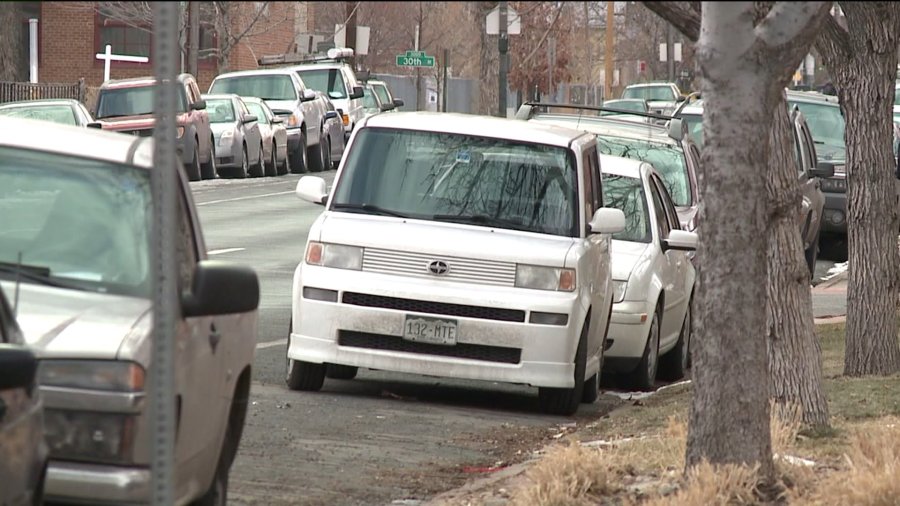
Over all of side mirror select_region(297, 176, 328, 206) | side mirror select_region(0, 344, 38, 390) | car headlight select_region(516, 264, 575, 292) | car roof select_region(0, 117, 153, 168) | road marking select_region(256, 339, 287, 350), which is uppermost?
car roof select_region(0, 117, 153, 168)

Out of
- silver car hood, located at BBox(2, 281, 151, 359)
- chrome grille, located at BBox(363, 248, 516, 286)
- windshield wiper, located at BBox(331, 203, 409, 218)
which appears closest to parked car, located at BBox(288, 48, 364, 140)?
windshield wiper, located at BBox(331, 203, 409, 218)

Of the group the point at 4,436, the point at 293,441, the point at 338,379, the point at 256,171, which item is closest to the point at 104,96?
the point at 256,171

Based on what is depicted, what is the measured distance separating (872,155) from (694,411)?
19.4 feet

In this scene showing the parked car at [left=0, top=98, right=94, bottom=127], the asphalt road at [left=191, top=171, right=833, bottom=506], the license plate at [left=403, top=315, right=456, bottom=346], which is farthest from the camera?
the parked car at [left=0, top=98, right=94, bottom=127]

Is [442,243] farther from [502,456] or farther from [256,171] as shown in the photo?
[256,171]

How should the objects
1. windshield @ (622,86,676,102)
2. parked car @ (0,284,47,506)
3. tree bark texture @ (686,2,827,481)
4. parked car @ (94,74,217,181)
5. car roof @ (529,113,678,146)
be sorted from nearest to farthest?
parked car @ (0,284,47,506), tree bark texture @ (686,2,827,481), car roof @ (529,113,678,146), parked car @ (94,74,217,181), windshield @ (622,86,676,102)

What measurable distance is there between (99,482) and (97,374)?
0.32 m

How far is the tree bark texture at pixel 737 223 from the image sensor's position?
7.27 m

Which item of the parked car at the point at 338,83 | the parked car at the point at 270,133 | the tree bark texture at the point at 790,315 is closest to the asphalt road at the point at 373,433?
the tree bark texture at the point at 790,315

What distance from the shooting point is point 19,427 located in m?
5.00

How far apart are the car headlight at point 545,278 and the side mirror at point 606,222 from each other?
1.58ft

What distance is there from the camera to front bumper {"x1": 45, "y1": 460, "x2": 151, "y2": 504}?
586 cm

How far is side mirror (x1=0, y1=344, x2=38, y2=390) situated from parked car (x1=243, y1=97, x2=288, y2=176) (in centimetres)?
3156

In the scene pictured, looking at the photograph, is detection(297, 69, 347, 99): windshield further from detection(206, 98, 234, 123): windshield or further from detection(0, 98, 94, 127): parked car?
detection(0, 98, 94, 127): parked car
